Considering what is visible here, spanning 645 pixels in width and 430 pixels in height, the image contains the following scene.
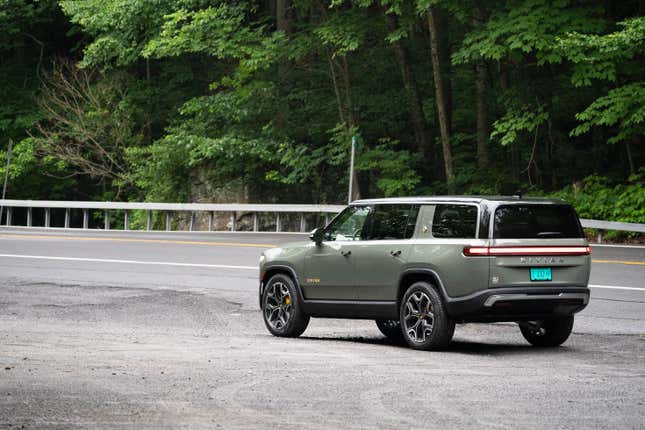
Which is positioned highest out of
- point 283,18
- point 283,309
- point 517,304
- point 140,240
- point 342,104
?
A: point 283,18

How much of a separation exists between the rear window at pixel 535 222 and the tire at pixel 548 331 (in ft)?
3.13

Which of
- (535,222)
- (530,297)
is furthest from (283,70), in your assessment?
(530,297)

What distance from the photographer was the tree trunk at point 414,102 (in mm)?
37250

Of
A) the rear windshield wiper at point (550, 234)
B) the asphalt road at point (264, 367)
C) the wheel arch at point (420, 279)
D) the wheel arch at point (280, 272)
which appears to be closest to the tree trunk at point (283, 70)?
the asphalt road at point (264, 367)

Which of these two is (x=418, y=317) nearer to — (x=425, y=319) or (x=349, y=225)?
(x=425, y=319)

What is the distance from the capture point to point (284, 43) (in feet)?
127

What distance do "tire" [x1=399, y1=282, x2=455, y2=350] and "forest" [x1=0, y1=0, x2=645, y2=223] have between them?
1601 centimetres

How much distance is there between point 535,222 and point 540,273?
546 mm

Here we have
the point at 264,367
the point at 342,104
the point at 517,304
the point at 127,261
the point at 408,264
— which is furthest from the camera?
the point at 342,104

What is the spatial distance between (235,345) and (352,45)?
22.7 m

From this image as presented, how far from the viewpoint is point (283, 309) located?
47.9 ft

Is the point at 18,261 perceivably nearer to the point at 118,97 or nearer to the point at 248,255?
the point at 248,255

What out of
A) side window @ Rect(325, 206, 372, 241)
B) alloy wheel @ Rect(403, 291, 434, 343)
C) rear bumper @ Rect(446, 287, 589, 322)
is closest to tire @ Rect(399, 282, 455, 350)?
alloy wheel @ Rect(403, 291, 434, 343)

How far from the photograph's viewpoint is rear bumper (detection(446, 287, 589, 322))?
40.1 feet
